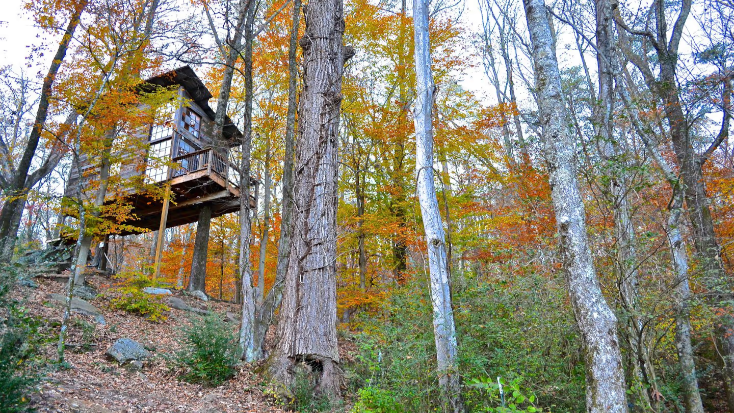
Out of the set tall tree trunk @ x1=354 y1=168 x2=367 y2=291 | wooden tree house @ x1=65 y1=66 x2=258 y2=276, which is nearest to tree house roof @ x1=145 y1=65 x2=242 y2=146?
wooden tree house @ x1=65 y1=66 x2=258 y2=276

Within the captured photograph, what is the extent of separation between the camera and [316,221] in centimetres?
612

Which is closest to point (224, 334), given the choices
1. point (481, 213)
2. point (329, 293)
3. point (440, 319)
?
point (329, 293)

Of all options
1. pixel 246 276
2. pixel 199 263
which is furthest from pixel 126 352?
pixel 199 263

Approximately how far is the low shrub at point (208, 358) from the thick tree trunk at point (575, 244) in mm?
4739

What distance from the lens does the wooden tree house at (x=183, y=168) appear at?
1382 centimetres

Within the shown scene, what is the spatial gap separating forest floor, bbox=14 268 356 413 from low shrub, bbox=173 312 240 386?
0.42 feet

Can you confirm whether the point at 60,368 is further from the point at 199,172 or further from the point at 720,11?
the point at 720,11

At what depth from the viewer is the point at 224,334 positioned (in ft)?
21.8

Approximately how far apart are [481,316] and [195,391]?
4.10m

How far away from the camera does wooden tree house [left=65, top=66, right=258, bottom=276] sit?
45.3 ft

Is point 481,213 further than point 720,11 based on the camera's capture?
Yes

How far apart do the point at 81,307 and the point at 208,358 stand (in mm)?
4277

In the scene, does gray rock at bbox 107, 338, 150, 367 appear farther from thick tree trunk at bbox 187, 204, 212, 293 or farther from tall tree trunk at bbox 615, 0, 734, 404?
tall tree trunk at bbox 615, 0, 734, 404

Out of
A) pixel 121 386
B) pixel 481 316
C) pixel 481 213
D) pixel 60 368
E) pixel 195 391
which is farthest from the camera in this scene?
pixel 481 213
